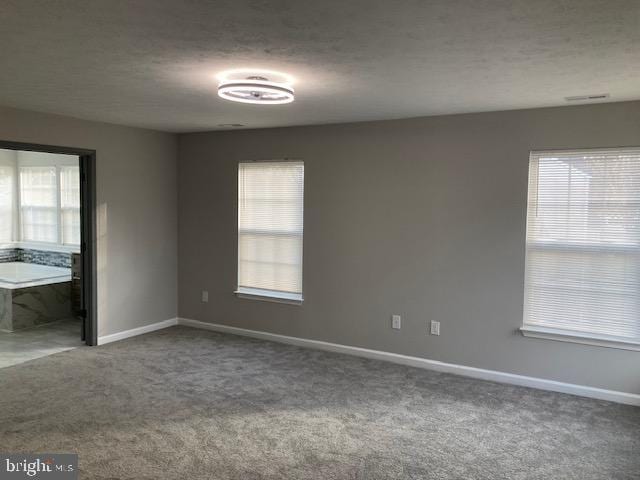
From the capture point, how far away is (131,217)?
5586 millimetres

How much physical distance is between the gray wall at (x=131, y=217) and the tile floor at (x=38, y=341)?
1.48 feet

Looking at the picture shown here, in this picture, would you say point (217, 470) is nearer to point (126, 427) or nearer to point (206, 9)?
point (126, 427)

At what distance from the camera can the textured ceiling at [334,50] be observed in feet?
6.51

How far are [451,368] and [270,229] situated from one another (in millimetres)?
2307

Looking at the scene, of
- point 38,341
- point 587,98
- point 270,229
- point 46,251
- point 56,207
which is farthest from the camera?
point 46,251

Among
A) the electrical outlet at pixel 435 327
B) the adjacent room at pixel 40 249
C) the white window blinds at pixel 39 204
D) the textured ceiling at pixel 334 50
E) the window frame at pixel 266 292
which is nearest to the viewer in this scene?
the textured ceiling at pixel 334 50

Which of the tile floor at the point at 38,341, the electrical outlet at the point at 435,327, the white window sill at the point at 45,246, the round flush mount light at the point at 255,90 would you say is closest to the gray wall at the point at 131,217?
the tile floor at the point at 38,341

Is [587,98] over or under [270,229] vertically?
over

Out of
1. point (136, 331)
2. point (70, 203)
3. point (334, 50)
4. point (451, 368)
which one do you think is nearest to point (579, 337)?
point (451, 368)

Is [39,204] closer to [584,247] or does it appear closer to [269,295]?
[269,295]

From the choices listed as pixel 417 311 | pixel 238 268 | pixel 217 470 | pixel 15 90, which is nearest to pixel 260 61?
pixel 15 90

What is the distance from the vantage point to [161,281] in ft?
19.7

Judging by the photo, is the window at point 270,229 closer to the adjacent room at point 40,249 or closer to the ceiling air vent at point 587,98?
the adjacent room at point 40,249

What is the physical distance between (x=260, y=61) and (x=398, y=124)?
86.4 inches
